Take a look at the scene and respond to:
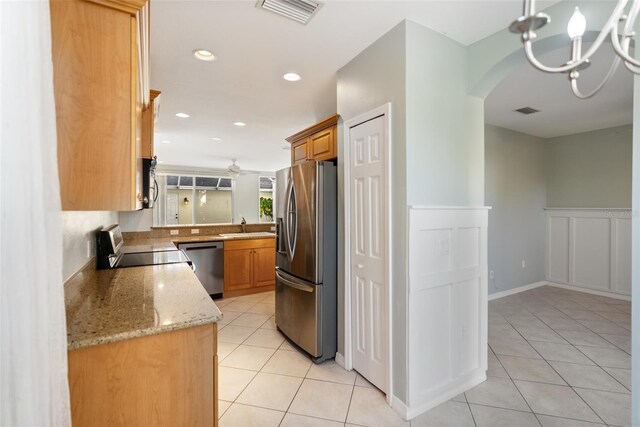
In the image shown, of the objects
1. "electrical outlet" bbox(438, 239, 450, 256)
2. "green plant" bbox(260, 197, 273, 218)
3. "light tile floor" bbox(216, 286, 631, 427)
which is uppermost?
"green plant" bbox(260, 197, 273, 218)

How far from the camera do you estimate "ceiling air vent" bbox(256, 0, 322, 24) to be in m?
1.72

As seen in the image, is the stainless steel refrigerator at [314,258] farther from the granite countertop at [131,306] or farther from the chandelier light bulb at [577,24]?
the chandelier light bulb at [577,24]

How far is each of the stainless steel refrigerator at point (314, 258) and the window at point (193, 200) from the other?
250 inches

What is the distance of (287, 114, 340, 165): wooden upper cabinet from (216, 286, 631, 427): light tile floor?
6.05 feet

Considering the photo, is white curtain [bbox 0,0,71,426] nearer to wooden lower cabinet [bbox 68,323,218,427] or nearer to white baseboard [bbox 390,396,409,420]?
wooden lower cabinet [bbox 68,323,218,427]

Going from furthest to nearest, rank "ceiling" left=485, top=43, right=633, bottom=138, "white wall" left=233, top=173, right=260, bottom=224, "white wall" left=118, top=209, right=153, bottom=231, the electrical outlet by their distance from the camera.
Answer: "white wall" left=233, top=173, right=260, bottom=224
"white wall" left=118, top=209, right=153, bottom=231
"ceiling" left=485, top=43, right=633, bottom=138
the electrical outlet

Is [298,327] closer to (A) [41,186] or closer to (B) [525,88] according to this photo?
(A) [41,186]

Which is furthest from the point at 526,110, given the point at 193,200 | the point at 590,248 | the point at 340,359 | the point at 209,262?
the point at 193,200

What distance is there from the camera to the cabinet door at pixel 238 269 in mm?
4602

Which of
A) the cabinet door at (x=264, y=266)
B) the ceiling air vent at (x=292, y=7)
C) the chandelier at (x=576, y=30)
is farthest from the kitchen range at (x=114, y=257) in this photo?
the chandelier at (x=576, y=30)

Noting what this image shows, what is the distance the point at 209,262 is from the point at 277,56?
318 centimetres

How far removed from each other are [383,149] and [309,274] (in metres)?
1.23

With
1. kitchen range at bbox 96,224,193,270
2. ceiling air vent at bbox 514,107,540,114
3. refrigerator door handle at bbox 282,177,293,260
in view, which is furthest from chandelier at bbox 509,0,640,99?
ceiling air vent at bbox 514,107,540,114

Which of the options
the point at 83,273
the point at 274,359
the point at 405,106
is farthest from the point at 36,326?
the point at 274,359
